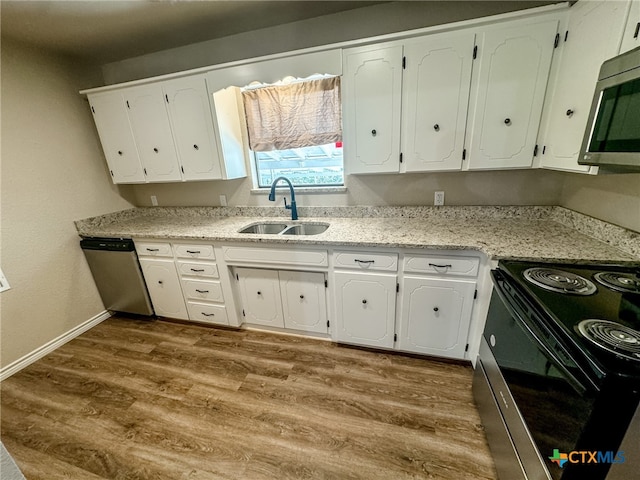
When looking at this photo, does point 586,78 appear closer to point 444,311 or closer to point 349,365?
point 444,311

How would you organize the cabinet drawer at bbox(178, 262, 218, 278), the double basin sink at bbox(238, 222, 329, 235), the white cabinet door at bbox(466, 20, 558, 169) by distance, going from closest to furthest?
the white cabinet door at bbox(466, 20, 558, 169) → the cabinet drawer at bbox(178, 262, 218, 278) → the double basin sink at bbox(238, 222, 329, 235)

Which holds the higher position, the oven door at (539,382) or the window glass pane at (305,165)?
the window glass pane at (305,165)

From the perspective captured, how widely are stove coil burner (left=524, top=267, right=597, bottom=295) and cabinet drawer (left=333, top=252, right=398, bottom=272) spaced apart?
70cm

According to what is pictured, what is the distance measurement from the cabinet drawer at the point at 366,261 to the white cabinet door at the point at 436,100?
0.66m

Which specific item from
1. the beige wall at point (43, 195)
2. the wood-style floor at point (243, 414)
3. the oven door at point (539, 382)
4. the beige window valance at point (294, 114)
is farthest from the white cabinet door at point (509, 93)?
the beige wall at point (43, 195)

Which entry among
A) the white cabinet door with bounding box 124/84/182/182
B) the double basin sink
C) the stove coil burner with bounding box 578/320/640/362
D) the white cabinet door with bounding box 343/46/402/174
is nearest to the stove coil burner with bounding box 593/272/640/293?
the stove coil burner with bounding box 578/320/640/362

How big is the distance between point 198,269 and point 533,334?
7.31 ft

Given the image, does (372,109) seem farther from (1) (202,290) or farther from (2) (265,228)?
(1) (202,290)

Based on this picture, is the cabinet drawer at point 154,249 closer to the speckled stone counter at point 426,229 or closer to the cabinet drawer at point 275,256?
the speckled stone counter at point 426,229

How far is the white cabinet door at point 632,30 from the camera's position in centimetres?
104

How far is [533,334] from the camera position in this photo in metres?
0.95

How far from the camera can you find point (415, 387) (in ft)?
5.54

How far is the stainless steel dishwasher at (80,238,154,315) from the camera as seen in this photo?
7.75ft

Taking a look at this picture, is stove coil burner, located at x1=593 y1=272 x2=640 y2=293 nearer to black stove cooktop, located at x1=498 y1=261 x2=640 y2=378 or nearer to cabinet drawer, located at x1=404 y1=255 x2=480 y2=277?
black stove cooktop, located at x1=498 y1=261 x2=640 y2=378
